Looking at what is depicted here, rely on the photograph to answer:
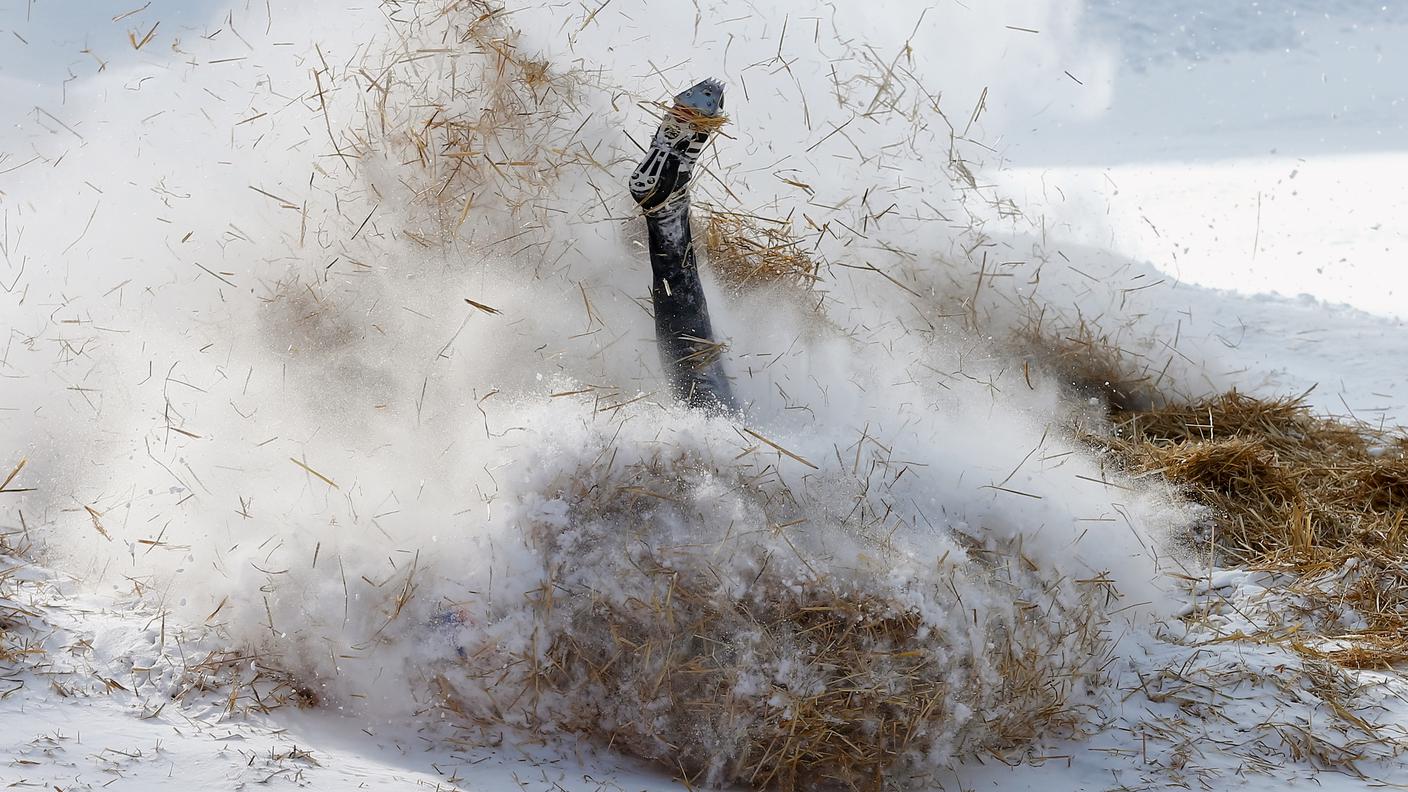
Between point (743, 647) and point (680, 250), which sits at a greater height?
point (680, 250)

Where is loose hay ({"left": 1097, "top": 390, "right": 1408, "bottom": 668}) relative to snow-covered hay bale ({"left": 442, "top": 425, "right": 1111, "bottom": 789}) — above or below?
above

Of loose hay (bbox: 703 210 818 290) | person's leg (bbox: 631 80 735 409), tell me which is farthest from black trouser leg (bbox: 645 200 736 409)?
loose hay (bbox: 703 210 818 290)

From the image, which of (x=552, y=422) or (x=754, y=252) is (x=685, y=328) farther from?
(x=754, y=252)

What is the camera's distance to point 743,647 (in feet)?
5.83

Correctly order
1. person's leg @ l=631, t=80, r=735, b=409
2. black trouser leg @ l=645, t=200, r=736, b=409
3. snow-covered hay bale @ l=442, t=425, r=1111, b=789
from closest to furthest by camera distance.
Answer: snow-covered hay bale @ l=442, t=425, r=1111, b=789, person's leg @ l=631, t=80, r=735, b=409, black trouser leg @ l=645, t=200, r=736, b=409

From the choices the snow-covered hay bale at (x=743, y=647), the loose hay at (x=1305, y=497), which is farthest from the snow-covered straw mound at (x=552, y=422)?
the loose hay at (x=1305, y=497)

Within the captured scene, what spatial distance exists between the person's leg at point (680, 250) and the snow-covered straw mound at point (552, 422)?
138mm

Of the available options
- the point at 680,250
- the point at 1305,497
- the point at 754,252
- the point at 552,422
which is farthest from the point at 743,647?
the point at 1305,497

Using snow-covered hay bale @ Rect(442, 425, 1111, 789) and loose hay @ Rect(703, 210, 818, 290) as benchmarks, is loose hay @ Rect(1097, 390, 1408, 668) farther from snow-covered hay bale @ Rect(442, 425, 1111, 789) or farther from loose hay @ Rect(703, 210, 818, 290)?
loose hay @ Rect(703, 210, 818, 290)

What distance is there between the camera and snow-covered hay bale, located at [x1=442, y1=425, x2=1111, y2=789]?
1.78 meters

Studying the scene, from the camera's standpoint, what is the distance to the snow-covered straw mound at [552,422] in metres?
1.81

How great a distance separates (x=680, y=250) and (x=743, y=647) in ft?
2.87

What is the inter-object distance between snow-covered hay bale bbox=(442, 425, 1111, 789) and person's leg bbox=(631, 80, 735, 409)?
45 centimetres

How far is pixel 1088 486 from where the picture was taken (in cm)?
241
